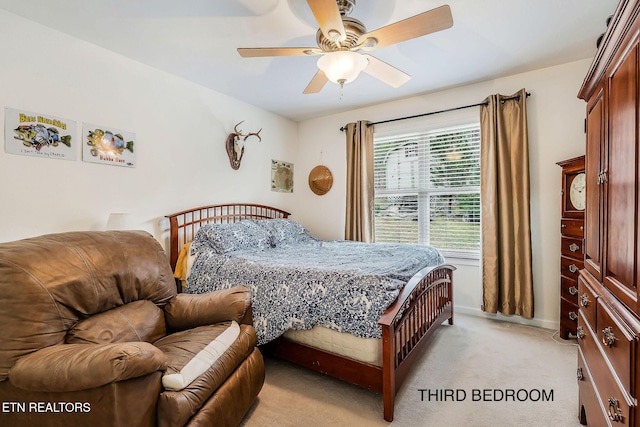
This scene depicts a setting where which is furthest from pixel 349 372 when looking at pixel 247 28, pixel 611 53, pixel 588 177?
pixel 247 28

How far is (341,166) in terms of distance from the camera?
4.23 m

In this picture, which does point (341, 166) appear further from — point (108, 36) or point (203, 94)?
point (108, 36)

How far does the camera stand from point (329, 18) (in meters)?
1.54

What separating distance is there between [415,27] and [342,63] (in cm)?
44

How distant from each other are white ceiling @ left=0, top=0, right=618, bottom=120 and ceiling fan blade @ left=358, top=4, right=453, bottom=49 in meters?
0.36

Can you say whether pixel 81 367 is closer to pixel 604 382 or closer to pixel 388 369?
pixel 388 369

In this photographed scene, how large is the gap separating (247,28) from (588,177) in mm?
2339

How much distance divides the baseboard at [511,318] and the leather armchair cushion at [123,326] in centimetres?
307

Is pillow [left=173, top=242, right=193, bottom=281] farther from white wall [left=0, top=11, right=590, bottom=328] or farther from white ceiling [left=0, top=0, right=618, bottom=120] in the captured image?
white ceiling [left=0, top=0, right=618, bottom=120]

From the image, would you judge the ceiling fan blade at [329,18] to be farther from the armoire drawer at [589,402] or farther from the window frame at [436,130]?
the window frame at [436,130]

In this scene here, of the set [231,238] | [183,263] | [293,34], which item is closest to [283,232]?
[231,238]

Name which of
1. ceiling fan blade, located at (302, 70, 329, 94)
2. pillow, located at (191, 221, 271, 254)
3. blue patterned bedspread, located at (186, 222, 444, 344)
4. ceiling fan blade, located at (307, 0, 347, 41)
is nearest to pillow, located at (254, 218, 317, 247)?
pillow, located at (191, 221, 271, 254)

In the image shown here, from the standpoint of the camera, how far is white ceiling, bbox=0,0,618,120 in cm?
198

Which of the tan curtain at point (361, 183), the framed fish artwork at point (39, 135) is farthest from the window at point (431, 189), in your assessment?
the framed fish artwork at point (39, 135)
